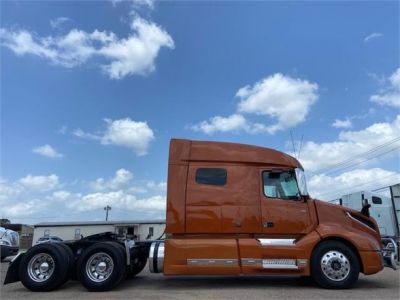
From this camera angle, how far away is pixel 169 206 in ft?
32.8

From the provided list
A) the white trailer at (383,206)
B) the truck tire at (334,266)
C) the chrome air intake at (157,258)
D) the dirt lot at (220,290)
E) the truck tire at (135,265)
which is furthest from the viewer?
the white trailer at (383,206)

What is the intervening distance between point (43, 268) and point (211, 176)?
14.2 ft

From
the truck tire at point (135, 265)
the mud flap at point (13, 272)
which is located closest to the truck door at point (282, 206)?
the truck tire at point (135, 265)

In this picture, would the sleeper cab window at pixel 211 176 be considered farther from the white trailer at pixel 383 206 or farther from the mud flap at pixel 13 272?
the white trailer at pixel 383 206

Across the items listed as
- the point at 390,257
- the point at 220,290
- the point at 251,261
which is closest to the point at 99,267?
the point at 220,290

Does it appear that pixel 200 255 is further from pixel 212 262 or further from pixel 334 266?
pixel 334 266

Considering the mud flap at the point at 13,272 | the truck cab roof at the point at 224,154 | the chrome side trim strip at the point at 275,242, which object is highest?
the truck cab roof at the point at 224,154

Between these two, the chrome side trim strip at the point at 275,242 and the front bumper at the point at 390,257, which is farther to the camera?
the front bumper at the point at 390,257

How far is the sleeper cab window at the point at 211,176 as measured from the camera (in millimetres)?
10164

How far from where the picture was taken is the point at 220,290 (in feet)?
30.9

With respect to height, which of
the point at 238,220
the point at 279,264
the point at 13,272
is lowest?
the point at 13,272

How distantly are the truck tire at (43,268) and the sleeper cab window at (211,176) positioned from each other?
352 centimetres

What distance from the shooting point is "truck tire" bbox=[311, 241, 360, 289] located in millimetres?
9523

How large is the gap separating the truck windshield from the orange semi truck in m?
0.02
